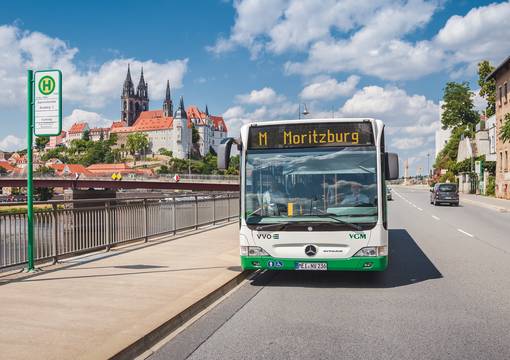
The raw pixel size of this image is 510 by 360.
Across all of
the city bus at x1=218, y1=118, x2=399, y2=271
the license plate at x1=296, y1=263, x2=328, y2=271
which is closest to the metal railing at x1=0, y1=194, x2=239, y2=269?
the city bus at x1=218, y1=118, x2=399, y2=271

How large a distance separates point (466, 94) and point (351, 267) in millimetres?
92449

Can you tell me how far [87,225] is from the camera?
10.3m

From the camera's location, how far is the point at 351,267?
770 centimetres

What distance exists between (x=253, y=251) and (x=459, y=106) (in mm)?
92384

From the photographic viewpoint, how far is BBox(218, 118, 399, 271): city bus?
771 cm

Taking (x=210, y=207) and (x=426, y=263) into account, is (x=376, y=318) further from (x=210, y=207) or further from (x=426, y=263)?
(x=210, y=207)

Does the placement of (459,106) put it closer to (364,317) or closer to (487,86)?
(487,86)

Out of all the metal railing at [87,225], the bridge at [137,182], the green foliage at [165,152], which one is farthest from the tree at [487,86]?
the green foliage at [165,152]

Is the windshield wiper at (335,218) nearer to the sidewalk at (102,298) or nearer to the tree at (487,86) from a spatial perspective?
the sidewalk at (102,298)

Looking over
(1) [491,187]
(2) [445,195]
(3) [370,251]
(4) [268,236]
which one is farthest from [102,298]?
(1) [491,187]

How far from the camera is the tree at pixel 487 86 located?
6844 centimetres

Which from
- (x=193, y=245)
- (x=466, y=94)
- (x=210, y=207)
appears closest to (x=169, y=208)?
(x=193, y=245)

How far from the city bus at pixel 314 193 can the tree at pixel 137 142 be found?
606 feet

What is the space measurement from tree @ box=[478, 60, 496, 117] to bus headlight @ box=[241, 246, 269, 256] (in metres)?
67.7
